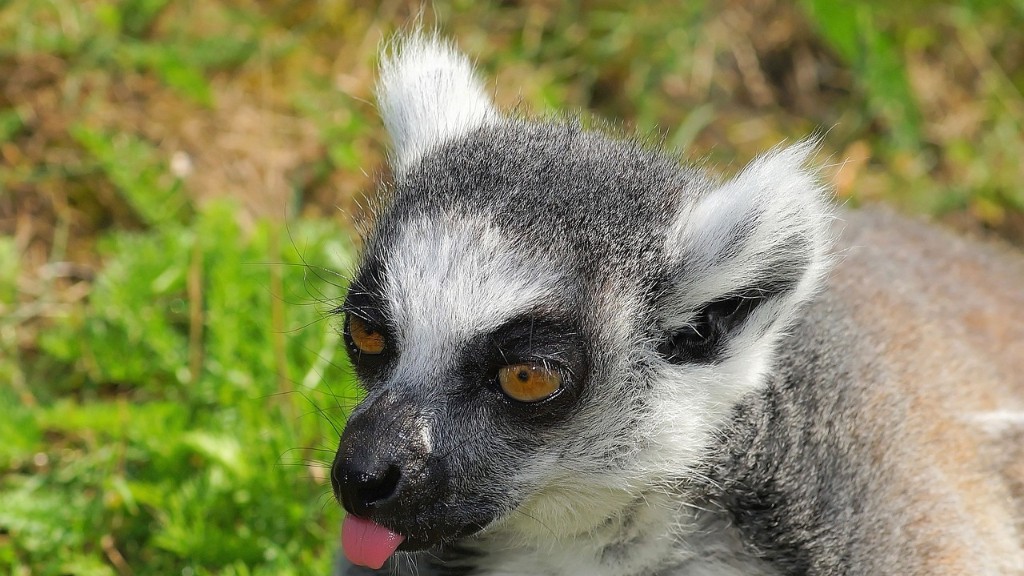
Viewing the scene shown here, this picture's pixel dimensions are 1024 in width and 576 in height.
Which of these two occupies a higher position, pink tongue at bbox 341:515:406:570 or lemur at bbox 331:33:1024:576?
lemur at bbox 331:33:1024:576

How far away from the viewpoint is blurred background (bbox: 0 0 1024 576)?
437 cm

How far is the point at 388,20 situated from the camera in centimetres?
677

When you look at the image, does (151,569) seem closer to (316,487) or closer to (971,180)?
(316,487)

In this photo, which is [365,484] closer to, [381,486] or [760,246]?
[381,486]

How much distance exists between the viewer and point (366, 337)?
318 centimetres

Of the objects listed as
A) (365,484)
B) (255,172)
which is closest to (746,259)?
(365,484)

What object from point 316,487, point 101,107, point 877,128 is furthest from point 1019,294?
point 101,107

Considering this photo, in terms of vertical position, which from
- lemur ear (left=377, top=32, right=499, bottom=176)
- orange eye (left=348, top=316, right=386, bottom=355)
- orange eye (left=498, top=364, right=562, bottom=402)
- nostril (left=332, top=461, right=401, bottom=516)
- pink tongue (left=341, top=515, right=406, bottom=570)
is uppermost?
lemur ear (left=377, top=32, right=499, bottom=176)

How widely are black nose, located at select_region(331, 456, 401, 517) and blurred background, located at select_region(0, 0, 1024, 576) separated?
103 cm

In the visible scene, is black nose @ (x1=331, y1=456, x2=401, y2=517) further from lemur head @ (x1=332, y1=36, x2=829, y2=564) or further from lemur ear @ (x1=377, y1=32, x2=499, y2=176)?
lemur ear @ (x1=377, y1=32, x2=499, y2=176)

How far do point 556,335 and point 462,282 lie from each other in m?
0.30

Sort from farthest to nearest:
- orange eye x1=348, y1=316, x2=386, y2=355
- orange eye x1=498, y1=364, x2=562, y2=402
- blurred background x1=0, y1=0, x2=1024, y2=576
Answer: blurred background x1=0, y1=0, x2=1024, y2=576, orange eye x1=348, y1=316, x2=386, y2=355, orange eye x1=498, y1=364, x2=562, y2=402

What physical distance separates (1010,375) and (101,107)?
463 centimetres

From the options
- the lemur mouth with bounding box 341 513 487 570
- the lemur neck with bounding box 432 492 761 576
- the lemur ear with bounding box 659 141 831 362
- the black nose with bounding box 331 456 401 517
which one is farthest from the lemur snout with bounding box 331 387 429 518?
the lemur ear with bounding box 659 141 831 362
